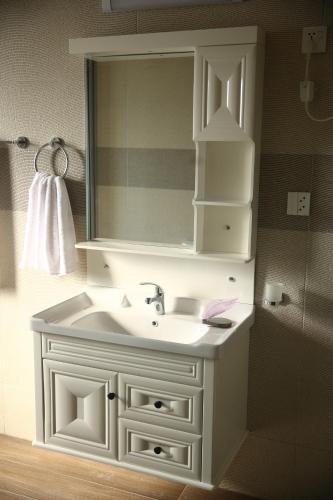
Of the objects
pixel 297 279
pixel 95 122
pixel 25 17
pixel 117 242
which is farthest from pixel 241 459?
pixel 25 17

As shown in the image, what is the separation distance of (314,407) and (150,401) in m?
0.71

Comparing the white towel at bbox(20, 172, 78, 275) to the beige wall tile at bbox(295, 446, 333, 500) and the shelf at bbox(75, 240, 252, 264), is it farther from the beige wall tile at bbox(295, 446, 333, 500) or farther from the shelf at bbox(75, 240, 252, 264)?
the beige wall tile at bbox(295, 446, 333, 500)

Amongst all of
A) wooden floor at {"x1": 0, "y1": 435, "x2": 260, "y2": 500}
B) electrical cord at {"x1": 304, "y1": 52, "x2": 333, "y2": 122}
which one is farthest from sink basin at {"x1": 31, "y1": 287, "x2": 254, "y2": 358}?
electrical cord at {"x1": 304, "y1": 52, "x2": 333, "y2": 122}

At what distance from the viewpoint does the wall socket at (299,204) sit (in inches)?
89.0

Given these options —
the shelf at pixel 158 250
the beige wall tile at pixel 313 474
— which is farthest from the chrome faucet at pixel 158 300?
the beige wall tile at pixel 313 474

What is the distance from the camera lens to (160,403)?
6.83 feet

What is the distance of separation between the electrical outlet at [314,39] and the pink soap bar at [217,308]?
3.22ft

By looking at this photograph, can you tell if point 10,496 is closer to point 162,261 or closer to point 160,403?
point 160,403

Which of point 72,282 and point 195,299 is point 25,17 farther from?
point 195,299

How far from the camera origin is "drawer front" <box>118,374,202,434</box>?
6.70 ft

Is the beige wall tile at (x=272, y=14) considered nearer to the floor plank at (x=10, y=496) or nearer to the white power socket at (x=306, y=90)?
the white power socket at (x=306, y=90)

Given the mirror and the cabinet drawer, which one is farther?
the mirror

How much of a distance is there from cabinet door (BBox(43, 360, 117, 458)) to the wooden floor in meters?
0.32

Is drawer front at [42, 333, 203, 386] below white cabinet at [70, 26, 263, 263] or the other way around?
below
